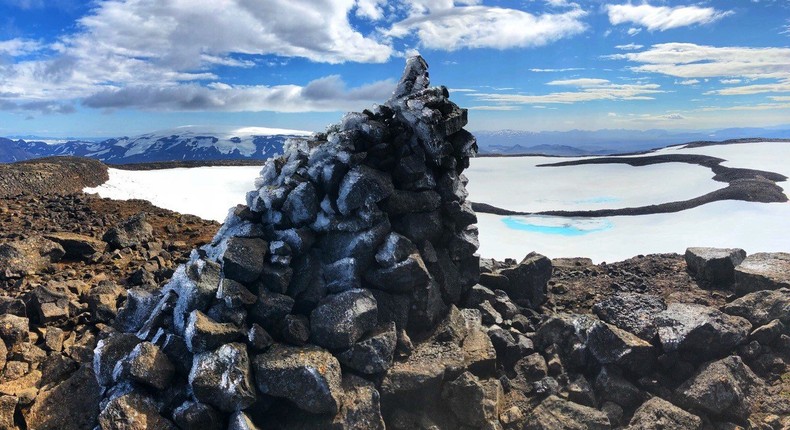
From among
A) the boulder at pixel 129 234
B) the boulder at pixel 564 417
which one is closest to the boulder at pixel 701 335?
the boulder at pixel 564 417

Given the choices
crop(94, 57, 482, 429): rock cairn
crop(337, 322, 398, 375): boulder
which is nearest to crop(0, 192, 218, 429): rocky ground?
crop(94, 57, 482, 429): rock cairn

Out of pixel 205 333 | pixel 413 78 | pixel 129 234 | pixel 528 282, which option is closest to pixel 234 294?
pixel 205 333

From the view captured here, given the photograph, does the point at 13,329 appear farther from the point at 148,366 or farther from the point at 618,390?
the point at 618,390

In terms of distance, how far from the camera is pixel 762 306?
14188 mm

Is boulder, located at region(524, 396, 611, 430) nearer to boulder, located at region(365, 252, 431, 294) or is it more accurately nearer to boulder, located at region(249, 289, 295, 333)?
boulder, located at region(365, 252, 431, 294)

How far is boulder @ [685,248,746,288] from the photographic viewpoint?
56.1 ft

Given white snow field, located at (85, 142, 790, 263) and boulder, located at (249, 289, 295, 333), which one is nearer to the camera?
boulder, located at (249, 289, 295, 333)

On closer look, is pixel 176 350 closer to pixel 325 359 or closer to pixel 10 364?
pixel 325 359

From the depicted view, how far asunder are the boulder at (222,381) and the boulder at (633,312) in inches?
415

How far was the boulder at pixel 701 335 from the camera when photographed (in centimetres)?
1257

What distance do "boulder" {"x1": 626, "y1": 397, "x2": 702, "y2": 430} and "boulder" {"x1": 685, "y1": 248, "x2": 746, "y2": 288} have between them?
8041 millimetres

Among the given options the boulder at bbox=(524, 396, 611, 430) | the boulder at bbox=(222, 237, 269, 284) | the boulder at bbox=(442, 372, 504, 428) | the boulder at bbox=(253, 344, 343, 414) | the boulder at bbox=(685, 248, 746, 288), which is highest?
the boulder at bbox=(222, 237, 269, 284)

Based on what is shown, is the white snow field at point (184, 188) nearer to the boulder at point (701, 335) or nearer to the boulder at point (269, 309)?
the boulder at point (269, 309)

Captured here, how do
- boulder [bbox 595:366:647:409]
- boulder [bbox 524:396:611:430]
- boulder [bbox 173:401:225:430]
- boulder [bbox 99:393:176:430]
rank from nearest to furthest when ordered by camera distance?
boulder [bbox 99:393:176:430] → boulder [bbox 173:401:225:430] → boulder [bbox 524:396:611:430] → boulder [bbox 595:366:647:409]
